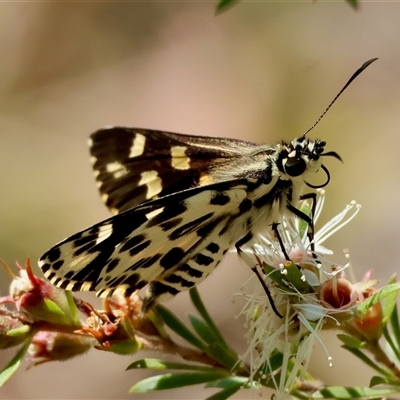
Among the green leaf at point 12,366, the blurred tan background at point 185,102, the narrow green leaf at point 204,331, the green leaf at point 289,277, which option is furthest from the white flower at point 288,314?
the blurred tan background at point 185,102

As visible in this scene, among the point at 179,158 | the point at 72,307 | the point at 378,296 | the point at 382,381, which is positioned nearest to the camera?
the point at 378,296

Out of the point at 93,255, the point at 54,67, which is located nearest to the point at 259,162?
the point at 93,255

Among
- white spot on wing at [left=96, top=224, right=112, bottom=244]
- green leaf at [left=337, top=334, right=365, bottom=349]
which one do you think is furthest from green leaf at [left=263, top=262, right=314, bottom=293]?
white spot on wing at [left=96, top=224, right=112, bottom=244]

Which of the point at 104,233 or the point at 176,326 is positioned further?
the point at 176,326

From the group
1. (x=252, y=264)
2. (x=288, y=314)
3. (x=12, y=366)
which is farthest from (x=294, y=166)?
(x=12, y=366)

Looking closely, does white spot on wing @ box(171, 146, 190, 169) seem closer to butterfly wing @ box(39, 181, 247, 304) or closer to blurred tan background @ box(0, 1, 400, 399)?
butterfly wing @ box(39, 181, 247, 304)

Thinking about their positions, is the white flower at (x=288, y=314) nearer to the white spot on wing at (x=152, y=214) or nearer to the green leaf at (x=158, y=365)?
the green leaf at (x=158, y=365)

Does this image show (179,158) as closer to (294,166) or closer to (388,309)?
(294,166)
